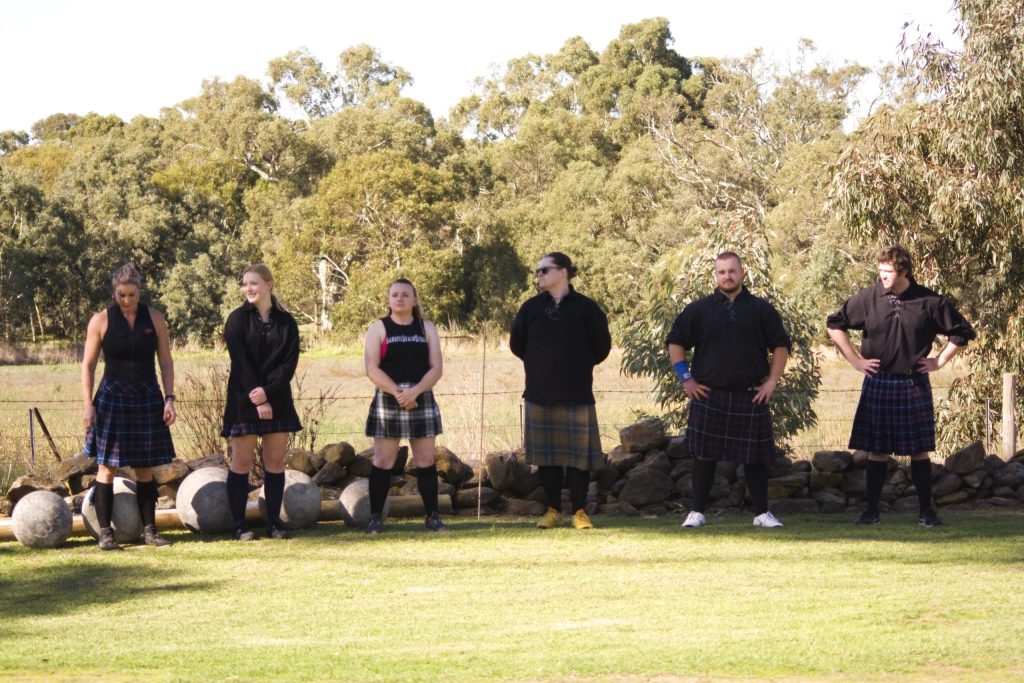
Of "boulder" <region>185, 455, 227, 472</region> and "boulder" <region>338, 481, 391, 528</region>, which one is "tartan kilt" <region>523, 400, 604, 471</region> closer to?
"boulder" <region>338, 481, 391, 528</region>

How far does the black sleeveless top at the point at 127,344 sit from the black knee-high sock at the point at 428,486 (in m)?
1.84

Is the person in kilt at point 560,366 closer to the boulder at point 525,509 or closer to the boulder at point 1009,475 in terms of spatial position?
the boulder at point 525,509

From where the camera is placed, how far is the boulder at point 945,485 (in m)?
9.80

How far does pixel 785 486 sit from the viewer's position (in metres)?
9.84

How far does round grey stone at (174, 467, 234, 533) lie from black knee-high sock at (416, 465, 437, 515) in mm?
1252

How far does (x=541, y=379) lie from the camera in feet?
28.6

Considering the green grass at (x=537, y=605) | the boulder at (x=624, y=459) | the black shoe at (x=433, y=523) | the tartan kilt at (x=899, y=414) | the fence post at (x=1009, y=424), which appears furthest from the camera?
the fence post at (x=1009, y=424)

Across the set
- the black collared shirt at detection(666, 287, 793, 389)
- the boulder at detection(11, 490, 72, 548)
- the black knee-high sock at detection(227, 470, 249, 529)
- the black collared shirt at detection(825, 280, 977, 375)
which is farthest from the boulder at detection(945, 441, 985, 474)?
the boulder at detection(11, 490, 72, 548)

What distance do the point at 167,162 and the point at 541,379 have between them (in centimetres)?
6023

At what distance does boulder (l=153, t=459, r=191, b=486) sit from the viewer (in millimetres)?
9820

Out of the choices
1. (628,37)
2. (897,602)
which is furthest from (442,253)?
(897,602)

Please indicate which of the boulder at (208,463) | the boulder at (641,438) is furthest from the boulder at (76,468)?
the boulder at (641,438)

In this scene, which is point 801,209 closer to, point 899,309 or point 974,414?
point 974,414

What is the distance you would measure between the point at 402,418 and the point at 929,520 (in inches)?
136
